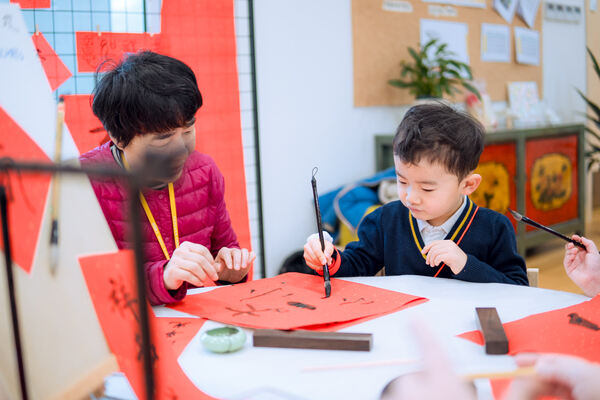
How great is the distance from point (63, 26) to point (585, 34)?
13.8 feet

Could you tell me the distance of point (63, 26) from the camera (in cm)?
188

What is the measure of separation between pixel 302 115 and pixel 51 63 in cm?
122

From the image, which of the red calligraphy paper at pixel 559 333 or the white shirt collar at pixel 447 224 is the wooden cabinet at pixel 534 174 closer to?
the white shirt collar at pixel 447 224

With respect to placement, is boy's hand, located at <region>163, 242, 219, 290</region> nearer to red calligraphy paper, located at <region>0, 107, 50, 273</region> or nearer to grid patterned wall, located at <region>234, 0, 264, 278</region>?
red calligraphy paper, located at <region>0, 107, 50, 273</region>

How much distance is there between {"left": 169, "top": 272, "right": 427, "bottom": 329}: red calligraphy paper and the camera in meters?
0.86

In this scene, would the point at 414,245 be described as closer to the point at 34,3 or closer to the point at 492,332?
the point at 492,332

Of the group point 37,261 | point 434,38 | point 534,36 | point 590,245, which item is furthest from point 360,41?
point 37,261

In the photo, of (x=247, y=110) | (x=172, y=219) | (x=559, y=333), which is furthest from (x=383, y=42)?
(x=559, y=333)

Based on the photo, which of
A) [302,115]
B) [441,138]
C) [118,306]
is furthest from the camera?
[302,115]

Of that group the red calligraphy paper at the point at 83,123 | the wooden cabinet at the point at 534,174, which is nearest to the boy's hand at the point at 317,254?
the red calligraphy paper at the point at 83,123

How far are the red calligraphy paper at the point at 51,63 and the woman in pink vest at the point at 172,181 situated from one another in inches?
27.7

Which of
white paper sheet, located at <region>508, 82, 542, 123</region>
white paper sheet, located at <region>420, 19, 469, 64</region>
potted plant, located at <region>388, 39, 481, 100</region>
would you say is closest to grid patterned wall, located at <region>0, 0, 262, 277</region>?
potted plant, located at <region>388, 39, 481, 100</region>

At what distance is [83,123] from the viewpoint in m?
1.92

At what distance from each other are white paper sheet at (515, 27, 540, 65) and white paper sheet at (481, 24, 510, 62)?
126mm
